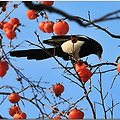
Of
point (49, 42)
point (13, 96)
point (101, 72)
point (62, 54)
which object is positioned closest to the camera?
point (13, 96)

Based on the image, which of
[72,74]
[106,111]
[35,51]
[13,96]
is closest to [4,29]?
[13,96]

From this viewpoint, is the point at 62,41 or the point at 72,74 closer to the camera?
the point at 72,74

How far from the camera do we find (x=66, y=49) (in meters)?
3.95

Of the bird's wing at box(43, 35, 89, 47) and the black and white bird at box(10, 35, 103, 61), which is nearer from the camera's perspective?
the bird's wing at box(43, 35, 89, 47)

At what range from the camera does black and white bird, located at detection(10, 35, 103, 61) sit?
346cm

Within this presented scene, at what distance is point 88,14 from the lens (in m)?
1.76

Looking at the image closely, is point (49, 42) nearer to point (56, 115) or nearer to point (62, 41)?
point (62, 41)

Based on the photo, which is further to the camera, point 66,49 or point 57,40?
point 66,49

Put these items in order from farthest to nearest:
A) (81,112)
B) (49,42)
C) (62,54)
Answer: (62,54) < (49,42) < (81,112)

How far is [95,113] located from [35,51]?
1.88 metres

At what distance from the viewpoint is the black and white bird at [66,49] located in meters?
3.46

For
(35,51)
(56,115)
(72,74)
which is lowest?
(56,115)

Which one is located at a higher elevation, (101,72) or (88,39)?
(88,39)

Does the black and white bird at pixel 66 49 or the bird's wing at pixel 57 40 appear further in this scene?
the black and white bird at pixel 66 49
